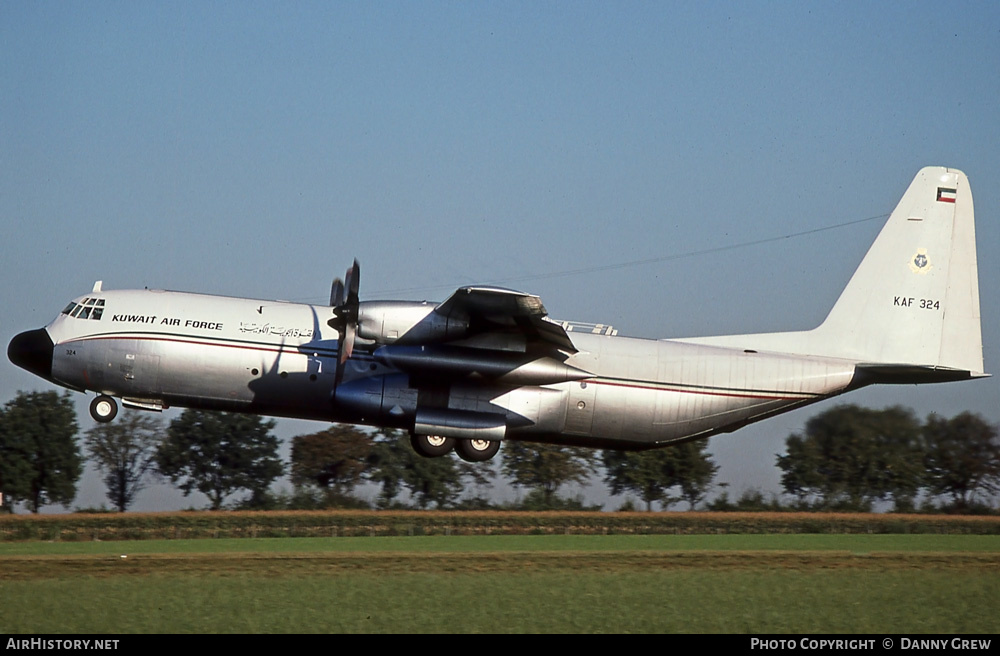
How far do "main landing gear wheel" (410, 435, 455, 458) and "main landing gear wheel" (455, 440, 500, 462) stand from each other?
0.65 feet

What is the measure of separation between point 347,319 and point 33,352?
593 cm

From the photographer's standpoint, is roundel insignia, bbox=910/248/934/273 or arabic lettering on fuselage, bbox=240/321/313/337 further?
roundel insignia, bbox=910/248/934/273

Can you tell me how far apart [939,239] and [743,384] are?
514 centimetres

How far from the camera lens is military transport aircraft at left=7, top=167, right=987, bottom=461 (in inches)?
736

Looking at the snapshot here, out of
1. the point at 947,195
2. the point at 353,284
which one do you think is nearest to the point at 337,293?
the point at 353,284

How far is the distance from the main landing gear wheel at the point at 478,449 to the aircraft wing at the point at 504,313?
2.30 m

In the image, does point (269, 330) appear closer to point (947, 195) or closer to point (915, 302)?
point (915, 302)

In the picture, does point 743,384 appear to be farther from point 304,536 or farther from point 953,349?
point 304,536

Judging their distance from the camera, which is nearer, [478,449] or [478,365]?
[478,365]

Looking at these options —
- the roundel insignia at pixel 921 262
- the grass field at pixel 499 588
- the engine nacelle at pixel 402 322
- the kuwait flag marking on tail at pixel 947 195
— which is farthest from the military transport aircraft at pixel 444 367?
the grass field at pixel 499 588

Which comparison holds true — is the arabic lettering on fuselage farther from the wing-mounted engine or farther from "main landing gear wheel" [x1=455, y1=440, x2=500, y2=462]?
"main landing gear wheel" [x1=455, y1=440, x2=500, y2=462]

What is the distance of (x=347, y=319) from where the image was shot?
18312 mm

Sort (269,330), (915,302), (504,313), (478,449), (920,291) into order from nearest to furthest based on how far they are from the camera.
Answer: (504,313) < (269,330) < (478,449) < (915,302) < (920,291)

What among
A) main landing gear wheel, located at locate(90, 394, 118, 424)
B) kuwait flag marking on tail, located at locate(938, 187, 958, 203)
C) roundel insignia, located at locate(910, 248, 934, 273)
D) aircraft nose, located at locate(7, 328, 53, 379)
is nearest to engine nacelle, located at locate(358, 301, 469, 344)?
main landing gear wheel, located at locate(90, 394, 118, 424)
